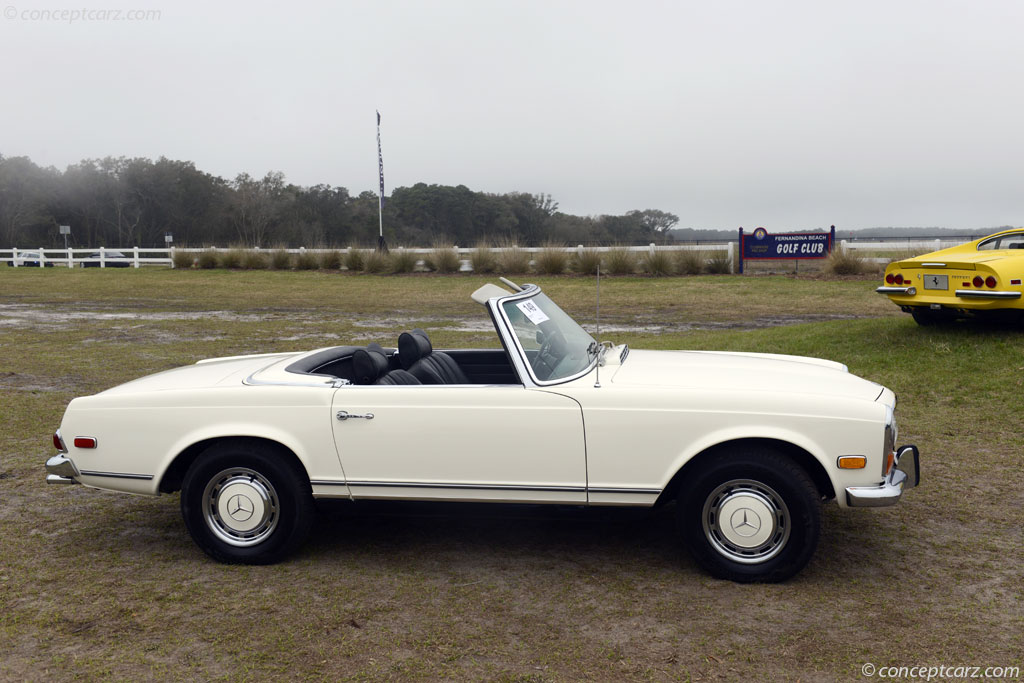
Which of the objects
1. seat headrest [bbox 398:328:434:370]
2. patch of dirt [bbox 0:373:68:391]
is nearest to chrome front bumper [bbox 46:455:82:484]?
seat headrest [bbox 398:328:434:370]

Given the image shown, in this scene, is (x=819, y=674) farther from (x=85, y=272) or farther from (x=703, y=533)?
(x=85, y=272)

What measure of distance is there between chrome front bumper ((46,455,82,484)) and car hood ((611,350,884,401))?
112 inches

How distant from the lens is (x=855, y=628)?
3.60 metres

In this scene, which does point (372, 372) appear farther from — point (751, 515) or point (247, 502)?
point (751, 515)

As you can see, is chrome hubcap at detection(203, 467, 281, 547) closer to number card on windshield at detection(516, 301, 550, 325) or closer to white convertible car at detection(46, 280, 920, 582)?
white convertible car at detection(46, 280, 920, 582)

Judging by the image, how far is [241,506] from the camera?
14.2 ft

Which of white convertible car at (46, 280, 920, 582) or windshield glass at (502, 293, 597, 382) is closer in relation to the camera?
white convertible car at (46, 280, 920, 582)

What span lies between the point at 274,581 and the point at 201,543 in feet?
1.57

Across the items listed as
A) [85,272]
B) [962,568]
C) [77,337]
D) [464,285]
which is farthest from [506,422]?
[85,272]

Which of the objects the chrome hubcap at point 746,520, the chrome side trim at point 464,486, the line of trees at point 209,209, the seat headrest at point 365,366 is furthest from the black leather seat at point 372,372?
the line of trees at point 209,209

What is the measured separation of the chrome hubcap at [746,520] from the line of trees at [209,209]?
5602 centimetres

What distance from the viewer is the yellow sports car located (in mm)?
9477

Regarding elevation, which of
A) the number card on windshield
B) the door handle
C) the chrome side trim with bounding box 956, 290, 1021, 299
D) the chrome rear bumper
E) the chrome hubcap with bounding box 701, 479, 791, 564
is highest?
the number card on windshield

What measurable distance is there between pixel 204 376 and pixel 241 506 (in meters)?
0.84
